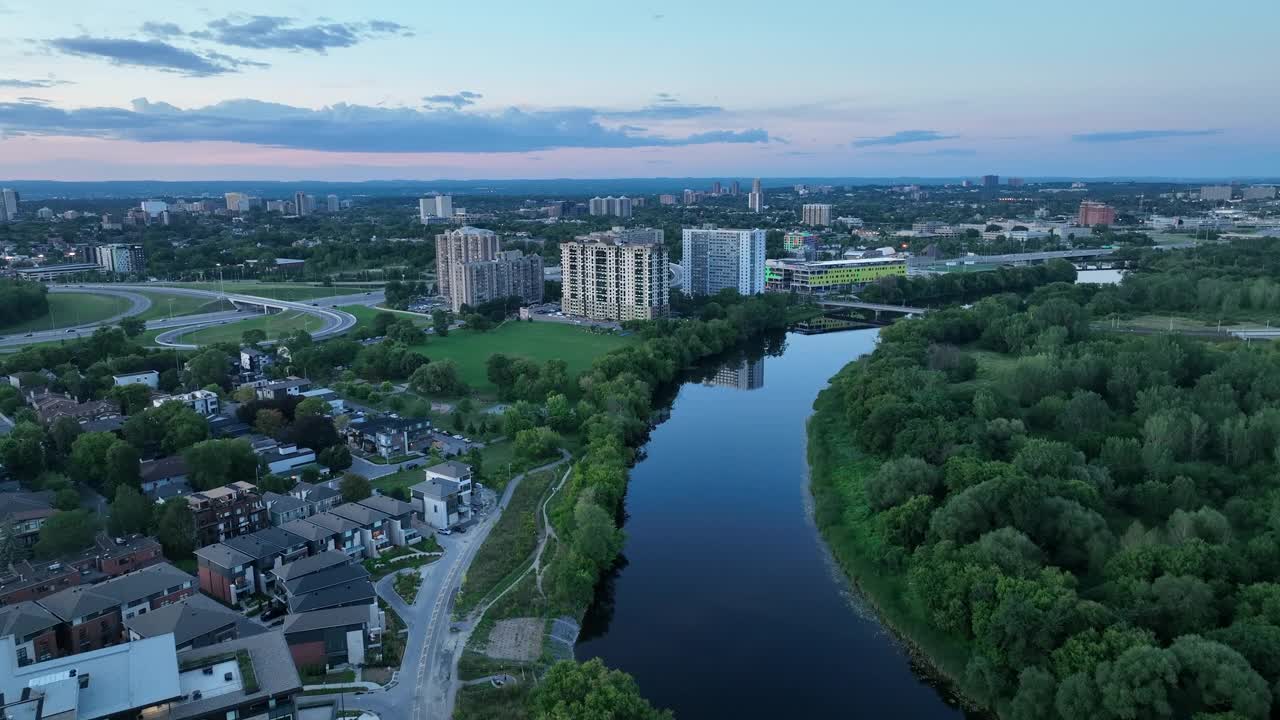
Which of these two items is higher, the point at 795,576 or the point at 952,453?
the point at 952,453

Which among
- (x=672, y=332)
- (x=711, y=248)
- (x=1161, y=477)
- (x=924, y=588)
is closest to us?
(x=924, y=588)

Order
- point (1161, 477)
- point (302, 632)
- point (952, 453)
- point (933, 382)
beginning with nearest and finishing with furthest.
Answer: point (302, 632) < point (1161, 477) < point (952, 453) < point (933, 382)

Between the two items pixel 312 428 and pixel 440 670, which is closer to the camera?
pixel 440 670

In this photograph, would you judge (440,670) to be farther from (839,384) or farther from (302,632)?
(839,384)

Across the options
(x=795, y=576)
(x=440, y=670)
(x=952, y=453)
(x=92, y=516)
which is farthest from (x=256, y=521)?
(x=952, y=453)

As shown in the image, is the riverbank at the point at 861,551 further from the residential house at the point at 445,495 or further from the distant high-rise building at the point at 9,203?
the distant high-rise building at the point at 9,203
